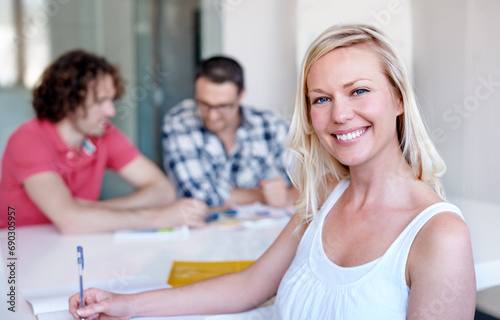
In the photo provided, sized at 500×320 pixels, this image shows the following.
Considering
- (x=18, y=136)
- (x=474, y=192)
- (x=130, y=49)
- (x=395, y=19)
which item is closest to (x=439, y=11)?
(x=395, y=19)

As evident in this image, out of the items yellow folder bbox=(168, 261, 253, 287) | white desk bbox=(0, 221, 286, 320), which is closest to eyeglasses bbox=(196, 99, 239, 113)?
white desk bbox=(0, 221, 286, 320)

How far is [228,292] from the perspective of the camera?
1.31m

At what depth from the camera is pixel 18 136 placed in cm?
225

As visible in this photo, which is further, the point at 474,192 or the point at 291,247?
the point at 474,192

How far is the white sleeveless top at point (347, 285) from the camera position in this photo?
0.99 metres

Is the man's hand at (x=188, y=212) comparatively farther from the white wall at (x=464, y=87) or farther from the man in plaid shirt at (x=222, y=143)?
the white wall at (x=464, y=87)

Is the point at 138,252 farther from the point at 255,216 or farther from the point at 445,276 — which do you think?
the point at 445,276

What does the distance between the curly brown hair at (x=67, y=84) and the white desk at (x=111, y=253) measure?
537mm

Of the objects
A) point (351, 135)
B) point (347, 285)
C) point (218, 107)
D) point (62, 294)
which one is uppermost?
point (351, 135)

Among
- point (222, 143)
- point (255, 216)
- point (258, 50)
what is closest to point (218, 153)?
point (222, 143)

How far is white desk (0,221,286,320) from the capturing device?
154 centimetres

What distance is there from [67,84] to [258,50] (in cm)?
178

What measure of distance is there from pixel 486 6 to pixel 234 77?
1.25m

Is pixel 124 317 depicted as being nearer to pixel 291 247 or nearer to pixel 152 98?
pixel 291 247
